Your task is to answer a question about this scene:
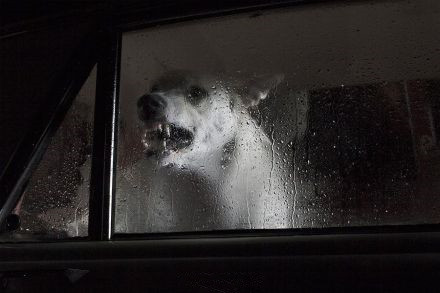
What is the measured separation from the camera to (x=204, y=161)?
1512 millimetres

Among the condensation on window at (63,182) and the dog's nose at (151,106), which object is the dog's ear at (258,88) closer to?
the dog's nose at (151,106)

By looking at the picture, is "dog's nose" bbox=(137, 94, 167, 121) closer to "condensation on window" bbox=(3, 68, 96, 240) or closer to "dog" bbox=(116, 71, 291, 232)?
"dog" bbox=(116, 71, 291, 232)

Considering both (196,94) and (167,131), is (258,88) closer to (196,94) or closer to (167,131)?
(196,94)

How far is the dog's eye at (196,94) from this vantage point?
1546mm

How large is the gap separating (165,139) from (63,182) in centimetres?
36

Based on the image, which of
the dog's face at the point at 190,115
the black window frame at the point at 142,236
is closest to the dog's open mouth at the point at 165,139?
the dog's face at the point at 190,115

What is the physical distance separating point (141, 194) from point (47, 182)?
33cm

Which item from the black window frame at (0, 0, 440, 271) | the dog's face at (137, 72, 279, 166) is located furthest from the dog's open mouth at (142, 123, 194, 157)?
the black window frame at (0, 0, 440, 271)

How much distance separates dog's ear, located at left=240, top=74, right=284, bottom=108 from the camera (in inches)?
58.3

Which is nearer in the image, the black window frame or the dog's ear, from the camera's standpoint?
the black window frame

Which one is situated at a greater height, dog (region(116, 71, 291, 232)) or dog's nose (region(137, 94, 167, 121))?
dog's nose (region(137, 94, 167, 121))

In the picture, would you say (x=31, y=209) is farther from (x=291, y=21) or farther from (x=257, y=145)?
(x=291, y=21)

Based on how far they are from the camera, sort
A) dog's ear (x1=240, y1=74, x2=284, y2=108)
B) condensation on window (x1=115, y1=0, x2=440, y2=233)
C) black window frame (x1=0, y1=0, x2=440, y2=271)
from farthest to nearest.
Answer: dog's ear (x1=240, y1=74, x2=284, y2=108) → condensation on window (x1=115, y1=0, x2=440, y2=233) → black window frame (x1=0, y1=0, x2=440, y2=271)

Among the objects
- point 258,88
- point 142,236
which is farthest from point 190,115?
point 142,236
